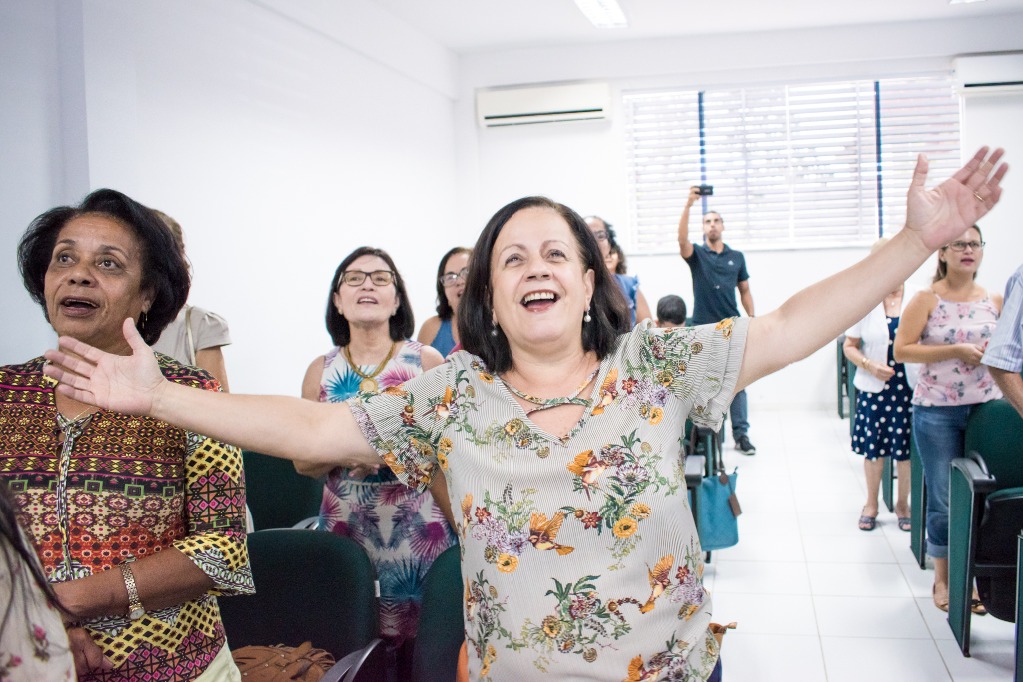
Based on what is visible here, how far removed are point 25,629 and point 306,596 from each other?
129 centimetres

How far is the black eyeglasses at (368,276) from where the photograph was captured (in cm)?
307

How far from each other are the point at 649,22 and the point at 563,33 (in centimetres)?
82

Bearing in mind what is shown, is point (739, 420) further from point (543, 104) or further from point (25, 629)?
point (25, 629)

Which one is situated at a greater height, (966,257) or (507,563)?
(966,257)

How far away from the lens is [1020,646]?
2838 mm

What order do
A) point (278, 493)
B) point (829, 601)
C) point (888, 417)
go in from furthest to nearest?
point (888, 417), point (829, 601), point (278, 493)

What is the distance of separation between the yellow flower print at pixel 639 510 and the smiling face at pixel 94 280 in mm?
948

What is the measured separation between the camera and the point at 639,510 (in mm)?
1406

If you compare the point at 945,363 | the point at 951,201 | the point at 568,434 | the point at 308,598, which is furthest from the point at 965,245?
the point at 308,598

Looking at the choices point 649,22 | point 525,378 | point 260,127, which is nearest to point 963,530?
point 525,378

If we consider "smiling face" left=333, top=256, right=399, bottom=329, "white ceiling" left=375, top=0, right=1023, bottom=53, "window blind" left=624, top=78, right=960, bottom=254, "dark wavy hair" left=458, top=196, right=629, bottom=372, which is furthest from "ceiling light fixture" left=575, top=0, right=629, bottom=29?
"dark wavy hair" left=458, top=196, right=629, bottom=372

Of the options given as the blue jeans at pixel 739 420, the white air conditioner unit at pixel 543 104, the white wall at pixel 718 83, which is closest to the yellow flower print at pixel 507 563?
the blue jeans at pixel 739 420

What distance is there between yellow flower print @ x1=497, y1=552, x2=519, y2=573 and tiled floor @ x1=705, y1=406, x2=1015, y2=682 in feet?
7.31

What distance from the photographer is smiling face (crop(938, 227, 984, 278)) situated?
148 inches
